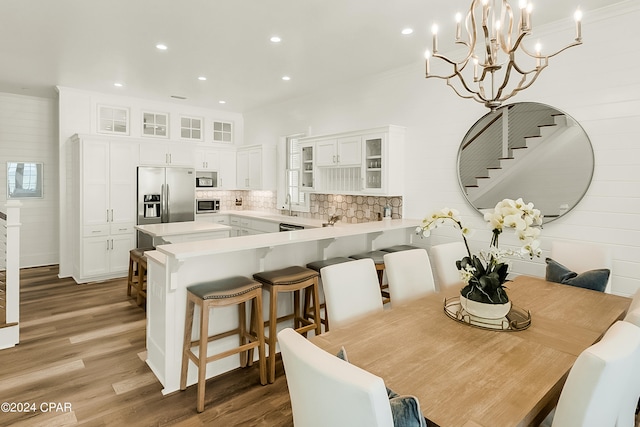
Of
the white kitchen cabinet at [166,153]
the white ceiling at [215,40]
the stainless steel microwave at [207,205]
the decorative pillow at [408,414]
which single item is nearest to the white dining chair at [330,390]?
the decorative pillow at [408,414]

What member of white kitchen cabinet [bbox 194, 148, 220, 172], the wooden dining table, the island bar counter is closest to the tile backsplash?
white kitchen cabinet [bbox 194, 148, 220, 172]

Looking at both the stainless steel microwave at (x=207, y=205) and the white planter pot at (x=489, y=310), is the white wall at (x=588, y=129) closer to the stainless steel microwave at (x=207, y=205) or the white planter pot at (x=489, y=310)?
the white planter pot at (x=489, y=310)

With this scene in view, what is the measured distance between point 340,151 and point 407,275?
9.14 feet

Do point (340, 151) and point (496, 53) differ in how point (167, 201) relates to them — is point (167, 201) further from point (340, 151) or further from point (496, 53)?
point (496, 53)

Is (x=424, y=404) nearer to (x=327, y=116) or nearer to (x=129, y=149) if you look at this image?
(x=327, y=116)

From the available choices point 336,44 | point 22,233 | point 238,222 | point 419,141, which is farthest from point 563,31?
point 22,233

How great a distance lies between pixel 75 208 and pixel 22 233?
1.52m

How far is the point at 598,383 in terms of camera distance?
3.64ft

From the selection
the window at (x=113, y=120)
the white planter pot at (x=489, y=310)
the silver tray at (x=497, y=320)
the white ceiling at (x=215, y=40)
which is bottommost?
the silver tray at (x=497, y=320)

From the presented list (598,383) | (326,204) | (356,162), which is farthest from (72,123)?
(598,383)

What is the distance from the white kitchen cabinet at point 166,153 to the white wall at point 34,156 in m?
1.97

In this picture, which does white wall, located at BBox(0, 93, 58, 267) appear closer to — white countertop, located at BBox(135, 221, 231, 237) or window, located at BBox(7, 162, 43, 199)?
window, located at BBox(7, 162, 43, 199)

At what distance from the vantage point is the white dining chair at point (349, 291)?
2160mm

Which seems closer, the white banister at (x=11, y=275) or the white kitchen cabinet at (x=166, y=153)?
the white banister at (x=11, y=275)
